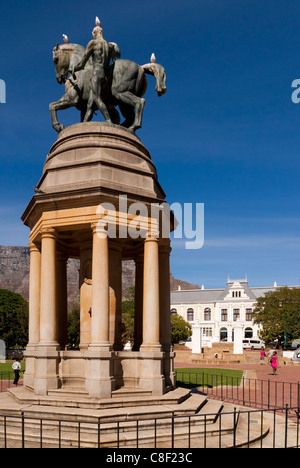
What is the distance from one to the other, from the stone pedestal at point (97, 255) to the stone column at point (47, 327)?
0.03m

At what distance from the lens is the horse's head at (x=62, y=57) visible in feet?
57.7

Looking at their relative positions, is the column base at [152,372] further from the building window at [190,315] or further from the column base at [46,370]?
the building window at [190,315]

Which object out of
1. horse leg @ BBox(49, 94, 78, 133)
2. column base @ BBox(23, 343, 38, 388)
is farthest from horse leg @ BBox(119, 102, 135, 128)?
column base @ BBox(23, 343, 38, 388)

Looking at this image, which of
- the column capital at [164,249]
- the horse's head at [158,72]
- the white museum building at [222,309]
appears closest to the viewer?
the column capital at [164,249]

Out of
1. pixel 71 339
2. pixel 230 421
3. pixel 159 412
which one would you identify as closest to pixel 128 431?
pixel 159 412

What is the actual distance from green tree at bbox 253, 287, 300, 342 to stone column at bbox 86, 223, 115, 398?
208 feet

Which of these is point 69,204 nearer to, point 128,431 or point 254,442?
point 128,431

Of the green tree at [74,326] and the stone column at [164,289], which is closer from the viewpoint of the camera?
the stone column at [164,289]

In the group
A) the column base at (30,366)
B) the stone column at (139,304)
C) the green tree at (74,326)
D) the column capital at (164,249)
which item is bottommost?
the green tree at (74,326)

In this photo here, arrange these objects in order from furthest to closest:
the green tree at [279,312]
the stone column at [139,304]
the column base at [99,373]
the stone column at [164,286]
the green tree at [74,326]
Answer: the green tree at [279,312] → the green tree at [74,326] → the stone column at [139,304] → the stone column at [164,286] → the column base at [99,373]

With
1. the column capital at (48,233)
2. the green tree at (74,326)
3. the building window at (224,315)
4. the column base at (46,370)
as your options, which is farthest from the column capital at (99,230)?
the building window at (224,315)

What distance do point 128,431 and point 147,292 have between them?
462 cm

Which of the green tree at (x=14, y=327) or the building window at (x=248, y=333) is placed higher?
the green tree at (x=14, y=327)

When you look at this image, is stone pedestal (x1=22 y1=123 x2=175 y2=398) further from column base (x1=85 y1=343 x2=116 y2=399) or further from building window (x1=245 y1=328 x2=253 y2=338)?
building window (x1=245 y1=328 x2=253 y2=338)
